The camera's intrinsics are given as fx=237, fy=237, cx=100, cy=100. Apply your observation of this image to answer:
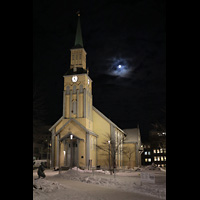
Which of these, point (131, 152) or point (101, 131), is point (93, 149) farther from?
point (131, 152)

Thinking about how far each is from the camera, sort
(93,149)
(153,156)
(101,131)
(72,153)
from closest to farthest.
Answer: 1. (72,153)
2. (93,149)
3. (101,131)
4. (153,156)

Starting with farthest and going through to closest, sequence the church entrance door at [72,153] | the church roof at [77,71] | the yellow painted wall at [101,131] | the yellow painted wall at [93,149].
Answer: the church roof at [77,71], the yellow painted wall at [101,131], the yellow painted wall at [93,149], the church entrance door at [72,153]

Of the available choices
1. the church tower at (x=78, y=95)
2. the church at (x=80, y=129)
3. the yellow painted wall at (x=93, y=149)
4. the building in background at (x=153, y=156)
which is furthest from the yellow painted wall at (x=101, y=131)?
the building in background at (x=153, y=156)

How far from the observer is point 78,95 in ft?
131

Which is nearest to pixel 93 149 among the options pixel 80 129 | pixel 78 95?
pixel 80 129

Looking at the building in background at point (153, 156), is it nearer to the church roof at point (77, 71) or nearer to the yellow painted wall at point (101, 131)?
the yellow painted wall at point (101, 131)

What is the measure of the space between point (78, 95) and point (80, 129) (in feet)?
19.9

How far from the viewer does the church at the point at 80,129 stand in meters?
36.3
